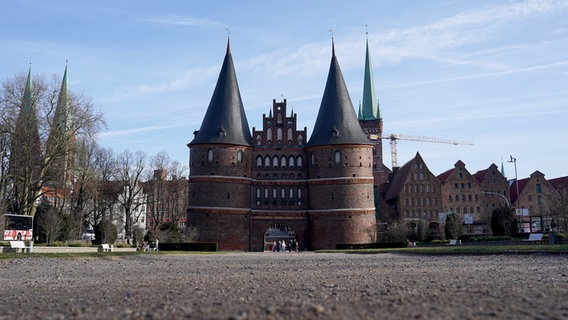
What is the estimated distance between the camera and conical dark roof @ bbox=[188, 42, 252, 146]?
57.3 metres

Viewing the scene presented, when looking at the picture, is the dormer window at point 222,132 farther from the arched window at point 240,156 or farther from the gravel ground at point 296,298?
the gravel ground at point 296,298

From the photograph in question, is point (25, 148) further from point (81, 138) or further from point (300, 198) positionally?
point (300, 198)

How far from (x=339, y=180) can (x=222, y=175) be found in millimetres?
12026

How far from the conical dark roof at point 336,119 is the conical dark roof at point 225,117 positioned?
775 centimetres

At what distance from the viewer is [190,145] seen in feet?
190

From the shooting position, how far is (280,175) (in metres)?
60.1

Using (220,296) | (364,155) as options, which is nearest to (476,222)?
(364,155)

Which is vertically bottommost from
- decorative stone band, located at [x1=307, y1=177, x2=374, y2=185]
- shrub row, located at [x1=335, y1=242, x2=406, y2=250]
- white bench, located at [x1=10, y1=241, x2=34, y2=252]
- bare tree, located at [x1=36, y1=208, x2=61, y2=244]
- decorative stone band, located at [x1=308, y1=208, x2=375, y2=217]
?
shrub row, located at [x1=335, y1=242, x2=406, y2=250]

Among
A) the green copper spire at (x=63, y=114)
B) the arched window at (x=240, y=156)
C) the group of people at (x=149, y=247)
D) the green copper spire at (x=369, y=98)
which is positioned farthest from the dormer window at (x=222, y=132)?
the green copper spire at (x=369, y=98)

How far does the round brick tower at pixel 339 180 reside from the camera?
186 feet

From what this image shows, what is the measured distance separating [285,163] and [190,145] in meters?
10.4

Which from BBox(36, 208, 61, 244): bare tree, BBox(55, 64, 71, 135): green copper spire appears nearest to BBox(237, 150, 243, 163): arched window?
BBox(55, 64, 71, 135): green copper spire

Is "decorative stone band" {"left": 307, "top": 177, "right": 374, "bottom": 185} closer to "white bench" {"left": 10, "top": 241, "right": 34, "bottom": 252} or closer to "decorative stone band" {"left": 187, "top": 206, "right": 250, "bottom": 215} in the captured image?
"decorative stone band" {"left": 187, "top": 206, "right": 250, "bottom": 215}

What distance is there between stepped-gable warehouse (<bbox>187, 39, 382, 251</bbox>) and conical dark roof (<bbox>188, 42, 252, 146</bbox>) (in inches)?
4.1
